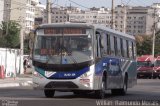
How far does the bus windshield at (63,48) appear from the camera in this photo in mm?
23016

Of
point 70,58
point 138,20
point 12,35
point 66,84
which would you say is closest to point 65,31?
point 70,58

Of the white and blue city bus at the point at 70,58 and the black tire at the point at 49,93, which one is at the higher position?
the white and blue city bus at the point at 70,58

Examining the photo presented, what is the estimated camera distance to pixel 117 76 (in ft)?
88.2

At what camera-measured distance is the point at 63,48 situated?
23188mm

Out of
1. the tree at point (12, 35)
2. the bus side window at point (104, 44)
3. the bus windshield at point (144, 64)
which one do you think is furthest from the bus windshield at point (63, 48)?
the tree at point (12, 35)

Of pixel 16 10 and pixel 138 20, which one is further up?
pixel 16 10

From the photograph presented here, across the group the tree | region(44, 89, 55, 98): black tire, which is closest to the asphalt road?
region(44, 89, 55, 98): black tire

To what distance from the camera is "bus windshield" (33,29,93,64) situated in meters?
23.0

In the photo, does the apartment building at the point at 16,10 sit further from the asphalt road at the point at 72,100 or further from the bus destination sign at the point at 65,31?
the bus destination sign at the point at 65,31

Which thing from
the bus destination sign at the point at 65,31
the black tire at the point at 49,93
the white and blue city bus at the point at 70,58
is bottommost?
the black tire at the point at 49,93

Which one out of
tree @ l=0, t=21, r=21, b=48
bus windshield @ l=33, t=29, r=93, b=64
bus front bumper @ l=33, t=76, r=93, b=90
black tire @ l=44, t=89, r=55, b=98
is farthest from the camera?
tree @ l=0, t=21, r=21, b=48

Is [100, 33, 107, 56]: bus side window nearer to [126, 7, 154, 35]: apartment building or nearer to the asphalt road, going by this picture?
the asphalt road

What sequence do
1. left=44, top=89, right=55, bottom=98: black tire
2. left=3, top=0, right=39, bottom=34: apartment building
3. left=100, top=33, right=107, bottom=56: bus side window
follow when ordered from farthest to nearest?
left=3, top=0, right=39, bottom=34: apartment building, left=44, top=89, right=55, bottom=98: black tire, left=100, top=33, right=107, bottom=56: bus side window

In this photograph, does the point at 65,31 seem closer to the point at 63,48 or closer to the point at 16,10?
the point at 63,48
